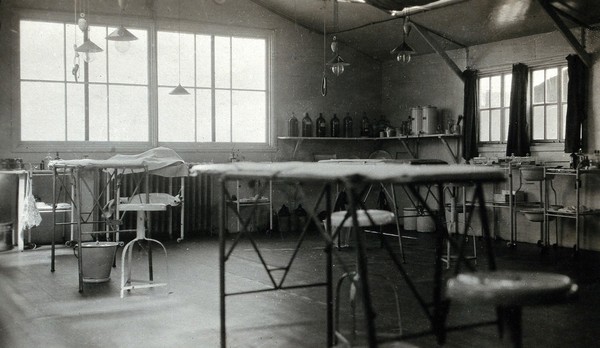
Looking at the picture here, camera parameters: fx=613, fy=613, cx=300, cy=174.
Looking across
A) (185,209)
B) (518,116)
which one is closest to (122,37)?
(185,209)

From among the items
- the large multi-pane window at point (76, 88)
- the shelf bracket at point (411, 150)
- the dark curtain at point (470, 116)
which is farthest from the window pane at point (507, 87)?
the large multi-pane window at point (76, 88)

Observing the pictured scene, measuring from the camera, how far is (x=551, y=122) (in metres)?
8.09

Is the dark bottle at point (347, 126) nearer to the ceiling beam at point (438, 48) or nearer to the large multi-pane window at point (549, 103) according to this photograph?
the ceiling beam at point (438, 48)

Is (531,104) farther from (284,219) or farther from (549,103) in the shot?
(284,219)

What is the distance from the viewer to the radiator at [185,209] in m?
9.02

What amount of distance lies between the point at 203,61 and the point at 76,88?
1986 mm

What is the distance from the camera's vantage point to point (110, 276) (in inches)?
227

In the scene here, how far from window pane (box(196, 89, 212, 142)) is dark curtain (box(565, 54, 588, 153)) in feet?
17.2

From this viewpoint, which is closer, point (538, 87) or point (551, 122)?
point (551, 122)

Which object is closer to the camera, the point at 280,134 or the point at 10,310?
the point at 10,310

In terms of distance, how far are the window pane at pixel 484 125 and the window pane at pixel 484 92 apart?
0.37ft

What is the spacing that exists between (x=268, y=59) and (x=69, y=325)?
6935mm

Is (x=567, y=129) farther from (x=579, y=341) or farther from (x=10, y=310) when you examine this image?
(x=10, y=310)

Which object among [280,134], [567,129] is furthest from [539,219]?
[280,134]
